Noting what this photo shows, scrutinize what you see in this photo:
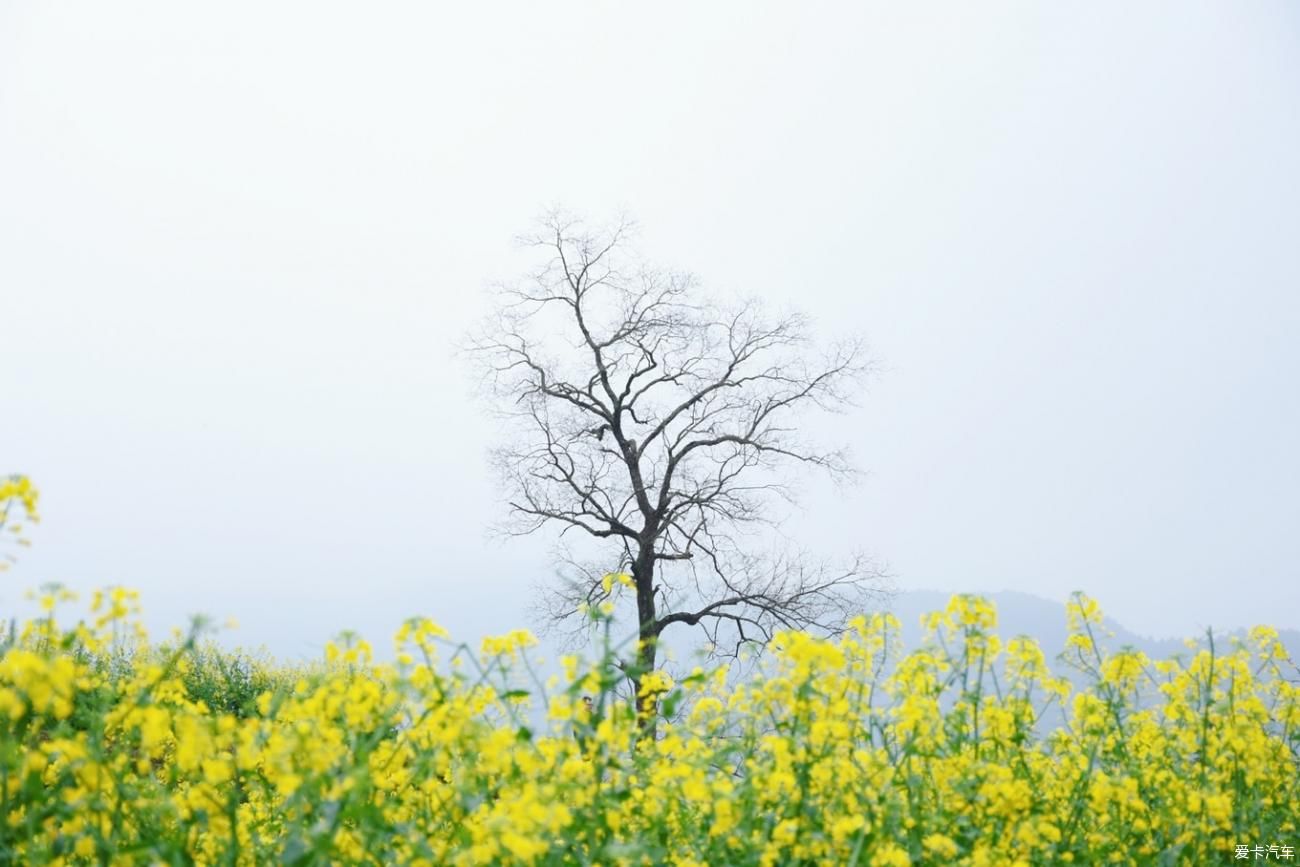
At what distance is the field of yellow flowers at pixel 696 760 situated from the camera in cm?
277

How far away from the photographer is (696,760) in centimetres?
378

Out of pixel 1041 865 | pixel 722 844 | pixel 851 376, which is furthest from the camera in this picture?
pixel 851 376

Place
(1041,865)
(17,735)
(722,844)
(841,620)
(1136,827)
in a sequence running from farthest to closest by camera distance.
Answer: (841,620) → (1136,827) → (1041,865) → (722,844) → (17,735)

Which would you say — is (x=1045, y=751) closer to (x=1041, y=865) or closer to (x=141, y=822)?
(x=1041, y=865)

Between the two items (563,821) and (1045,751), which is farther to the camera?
(1045,751)

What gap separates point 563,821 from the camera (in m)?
2.45

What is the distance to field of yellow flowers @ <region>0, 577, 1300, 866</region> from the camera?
2.77 metres

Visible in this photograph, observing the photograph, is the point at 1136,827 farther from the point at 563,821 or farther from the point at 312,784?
the point at 312,784

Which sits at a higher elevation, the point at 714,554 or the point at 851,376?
the point at 851,376

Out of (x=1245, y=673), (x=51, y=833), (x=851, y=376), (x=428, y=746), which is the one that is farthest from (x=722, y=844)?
(x=851, y=376)

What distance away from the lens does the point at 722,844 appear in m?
3.54

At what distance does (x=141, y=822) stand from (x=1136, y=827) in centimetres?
399

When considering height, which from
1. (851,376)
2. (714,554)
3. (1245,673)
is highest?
(851,376)

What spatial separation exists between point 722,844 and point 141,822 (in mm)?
1831
